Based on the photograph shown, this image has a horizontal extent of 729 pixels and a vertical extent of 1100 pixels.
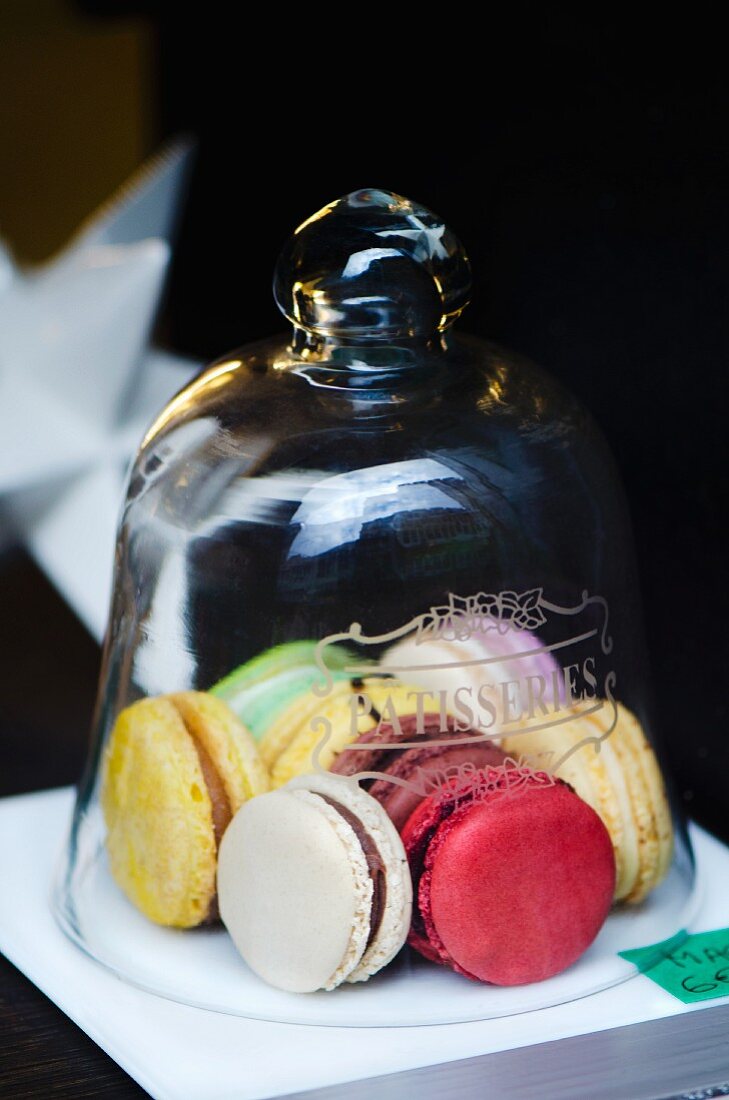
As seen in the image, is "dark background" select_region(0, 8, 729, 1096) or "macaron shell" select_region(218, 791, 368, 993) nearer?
"macaron shell" select_region(218, 791, 368, 993)

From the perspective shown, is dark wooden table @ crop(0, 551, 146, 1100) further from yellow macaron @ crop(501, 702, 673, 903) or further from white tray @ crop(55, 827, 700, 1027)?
yellow macaron @ crop(501, 702, 673, 903)

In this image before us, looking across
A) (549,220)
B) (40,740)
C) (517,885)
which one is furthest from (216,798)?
(549,220)

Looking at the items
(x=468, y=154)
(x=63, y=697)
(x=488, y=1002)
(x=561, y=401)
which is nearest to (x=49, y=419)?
(x=63, y=697)

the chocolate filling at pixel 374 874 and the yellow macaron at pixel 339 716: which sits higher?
the yellow macaron at pixel 339 716

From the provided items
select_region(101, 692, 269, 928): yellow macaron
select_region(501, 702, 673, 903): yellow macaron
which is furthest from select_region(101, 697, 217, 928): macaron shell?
select_region(501, 702, 673, 903): yellow macaron

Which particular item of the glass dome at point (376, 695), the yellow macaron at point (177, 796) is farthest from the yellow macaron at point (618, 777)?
the yellow macaron at point (177, 796)

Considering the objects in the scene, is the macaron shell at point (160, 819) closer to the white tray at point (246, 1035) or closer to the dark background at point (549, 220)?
the white tray at point (246, 1035)

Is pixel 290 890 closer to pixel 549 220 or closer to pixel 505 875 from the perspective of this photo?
pixel 505 875
